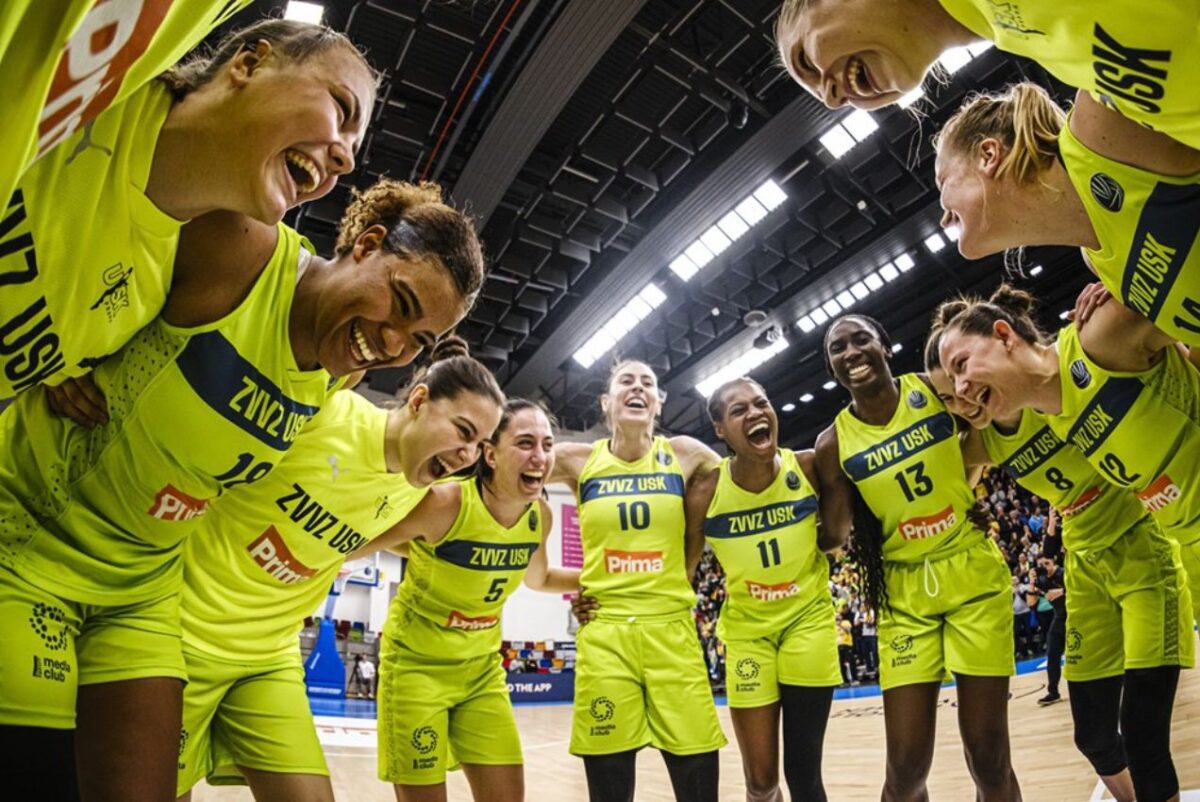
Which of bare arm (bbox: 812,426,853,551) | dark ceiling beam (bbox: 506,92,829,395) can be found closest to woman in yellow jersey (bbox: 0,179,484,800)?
bare arm (bbox: 812,426,853,551)

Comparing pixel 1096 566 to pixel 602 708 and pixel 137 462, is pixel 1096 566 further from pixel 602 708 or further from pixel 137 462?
pixel 137 462

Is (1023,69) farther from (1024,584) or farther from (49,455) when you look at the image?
(49,455)

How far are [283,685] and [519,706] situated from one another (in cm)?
1679

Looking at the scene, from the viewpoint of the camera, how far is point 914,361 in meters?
14.9

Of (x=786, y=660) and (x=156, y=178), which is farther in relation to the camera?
(x=786, y=660)

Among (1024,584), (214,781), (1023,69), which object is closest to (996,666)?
(214,781)

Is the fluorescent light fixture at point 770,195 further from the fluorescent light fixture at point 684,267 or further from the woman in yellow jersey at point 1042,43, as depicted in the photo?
the woman in yellow jersey at point 1042,43

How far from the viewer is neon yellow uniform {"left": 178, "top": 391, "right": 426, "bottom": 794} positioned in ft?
7.85

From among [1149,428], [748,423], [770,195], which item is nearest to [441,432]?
[748,423]

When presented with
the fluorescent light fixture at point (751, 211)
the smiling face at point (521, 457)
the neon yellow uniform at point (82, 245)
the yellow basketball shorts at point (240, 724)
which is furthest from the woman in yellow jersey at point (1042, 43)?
the fluorescent light fixture at point (751, 211)

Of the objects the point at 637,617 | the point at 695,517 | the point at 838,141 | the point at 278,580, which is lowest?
the point at 637,617

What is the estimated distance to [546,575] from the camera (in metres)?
4.24

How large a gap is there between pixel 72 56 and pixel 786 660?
346 cm

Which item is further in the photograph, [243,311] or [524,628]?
[524,628]
